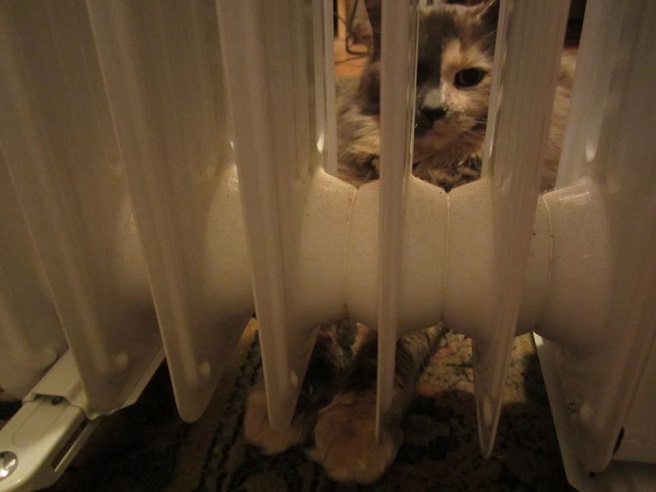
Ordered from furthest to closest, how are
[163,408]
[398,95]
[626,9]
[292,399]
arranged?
[163,408] → [292,399] → [626,9] → [398,95]

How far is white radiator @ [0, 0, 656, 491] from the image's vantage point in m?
0.34

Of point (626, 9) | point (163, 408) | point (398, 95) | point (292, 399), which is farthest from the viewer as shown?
point (163, 408)

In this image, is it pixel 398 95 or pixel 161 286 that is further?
pixel 161 286

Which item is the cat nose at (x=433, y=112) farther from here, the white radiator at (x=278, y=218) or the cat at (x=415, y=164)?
the white radiator at (x=278, y=218)

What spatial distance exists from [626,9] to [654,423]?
1.24 feet

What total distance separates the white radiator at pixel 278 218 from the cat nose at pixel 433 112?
19 centimetres

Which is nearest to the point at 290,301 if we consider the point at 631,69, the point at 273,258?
the point at 273,258

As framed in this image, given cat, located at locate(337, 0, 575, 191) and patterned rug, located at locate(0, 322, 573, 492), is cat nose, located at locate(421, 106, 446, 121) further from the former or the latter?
patterned rug, located at locate(0, 322, 573, 492)

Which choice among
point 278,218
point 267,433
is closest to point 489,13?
point 278,218

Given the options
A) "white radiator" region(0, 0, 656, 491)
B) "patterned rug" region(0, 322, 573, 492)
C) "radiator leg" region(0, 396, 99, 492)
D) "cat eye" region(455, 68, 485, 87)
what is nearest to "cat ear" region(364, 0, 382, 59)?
"cat eye" region(455, 68, 485, 87)

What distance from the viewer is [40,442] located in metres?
Answer: 0.52

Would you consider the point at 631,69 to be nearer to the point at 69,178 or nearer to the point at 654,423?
the point at 654,423

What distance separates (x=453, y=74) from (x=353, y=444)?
61cm

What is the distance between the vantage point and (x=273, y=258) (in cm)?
39
